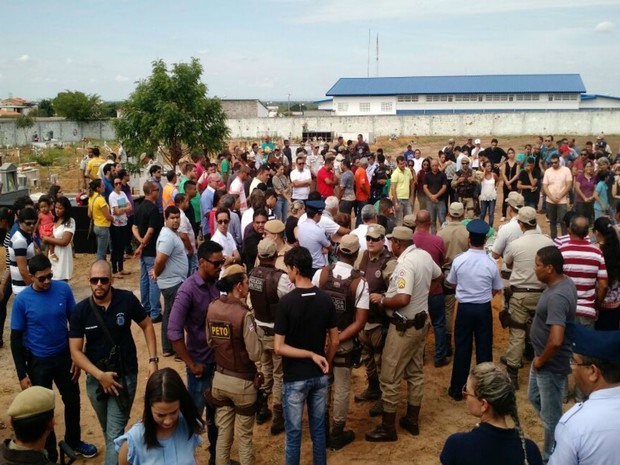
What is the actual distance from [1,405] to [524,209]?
246 inches

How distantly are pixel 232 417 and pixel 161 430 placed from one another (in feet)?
5.26

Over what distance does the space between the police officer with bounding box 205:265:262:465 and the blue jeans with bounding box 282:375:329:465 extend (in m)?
0.29

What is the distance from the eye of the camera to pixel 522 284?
6.16 metres

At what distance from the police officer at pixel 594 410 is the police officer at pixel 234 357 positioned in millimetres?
2323

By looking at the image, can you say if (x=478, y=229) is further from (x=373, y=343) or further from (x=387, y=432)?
(x=387, y=432)

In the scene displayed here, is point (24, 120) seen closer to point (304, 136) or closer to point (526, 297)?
point (304, 136)

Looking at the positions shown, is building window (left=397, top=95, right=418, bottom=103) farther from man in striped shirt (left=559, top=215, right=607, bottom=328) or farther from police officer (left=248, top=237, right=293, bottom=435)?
police officer (left=248, top=237, right=293, bottom=435)

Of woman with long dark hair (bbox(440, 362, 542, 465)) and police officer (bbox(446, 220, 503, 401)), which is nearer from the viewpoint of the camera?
woman with long dark hair (bbox(440, 362, 542, 465))

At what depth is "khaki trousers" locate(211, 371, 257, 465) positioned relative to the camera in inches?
179

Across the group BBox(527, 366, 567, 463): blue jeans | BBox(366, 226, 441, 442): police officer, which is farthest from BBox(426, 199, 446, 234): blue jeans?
BBox(527, 366, 567, 463): blue jeans

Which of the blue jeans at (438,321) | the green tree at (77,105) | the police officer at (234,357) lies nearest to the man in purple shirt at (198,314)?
the police officer at (234,357)

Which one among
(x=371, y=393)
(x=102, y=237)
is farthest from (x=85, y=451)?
(x=102, y=237)

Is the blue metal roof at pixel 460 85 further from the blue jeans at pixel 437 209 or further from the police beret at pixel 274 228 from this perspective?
the police beret at pixel 274 228

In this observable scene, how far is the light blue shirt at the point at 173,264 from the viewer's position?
6887 millimetres
